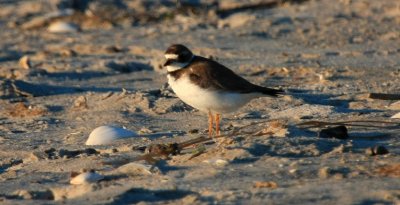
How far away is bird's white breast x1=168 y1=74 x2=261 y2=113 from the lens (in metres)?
6.13

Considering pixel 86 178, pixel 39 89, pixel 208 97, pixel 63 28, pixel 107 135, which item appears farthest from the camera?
pixel 63 28

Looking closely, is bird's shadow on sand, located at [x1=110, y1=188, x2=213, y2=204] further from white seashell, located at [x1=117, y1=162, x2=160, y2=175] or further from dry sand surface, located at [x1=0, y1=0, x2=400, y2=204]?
white seashell, located at [x1=117, y1=162, x2=160, y2=175]

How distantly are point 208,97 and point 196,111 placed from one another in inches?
53.0

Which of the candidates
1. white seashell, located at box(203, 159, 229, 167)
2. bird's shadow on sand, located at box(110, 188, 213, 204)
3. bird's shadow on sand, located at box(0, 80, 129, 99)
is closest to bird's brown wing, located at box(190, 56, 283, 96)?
white seashell, located at box(203, 159, 229, 167)

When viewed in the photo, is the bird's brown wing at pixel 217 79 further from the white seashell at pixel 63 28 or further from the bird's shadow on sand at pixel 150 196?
the white seashell at pixel 63 28

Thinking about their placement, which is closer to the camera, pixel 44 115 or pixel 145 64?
pixel 44 115

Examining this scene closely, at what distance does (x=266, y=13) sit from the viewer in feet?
42.6

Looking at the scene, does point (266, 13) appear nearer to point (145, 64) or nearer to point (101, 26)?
point (101, 26)

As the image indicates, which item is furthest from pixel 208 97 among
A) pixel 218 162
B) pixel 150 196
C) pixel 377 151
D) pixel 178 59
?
pixel 150 196

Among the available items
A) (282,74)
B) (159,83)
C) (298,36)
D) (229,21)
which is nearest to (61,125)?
(159,83)

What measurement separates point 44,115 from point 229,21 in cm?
538

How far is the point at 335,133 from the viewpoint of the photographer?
18.5 feet

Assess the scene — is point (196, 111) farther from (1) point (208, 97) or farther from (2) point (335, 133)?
(2) point (335, 133)

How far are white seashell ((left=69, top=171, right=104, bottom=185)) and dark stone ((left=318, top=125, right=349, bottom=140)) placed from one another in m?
1.37
